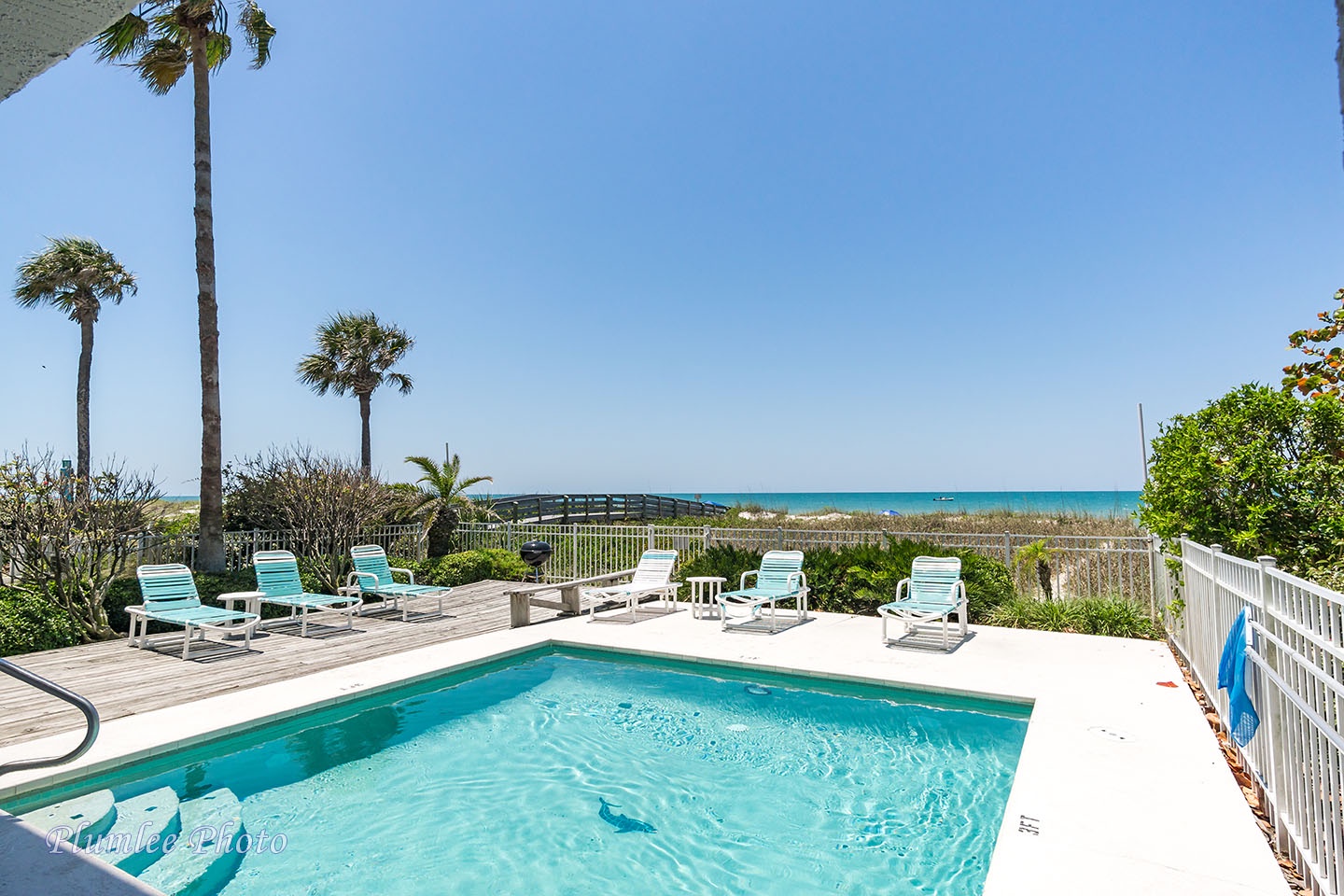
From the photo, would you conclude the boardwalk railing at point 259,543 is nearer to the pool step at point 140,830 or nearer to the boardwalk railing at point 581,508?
the boardwalk railing at point 581,508

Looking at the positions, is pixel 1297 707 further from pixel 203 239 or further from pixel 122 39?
pixel 122 39

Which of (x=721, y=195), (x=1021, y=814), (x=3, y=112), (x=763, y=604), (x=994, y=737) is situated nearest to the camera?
(x=3, y=112)

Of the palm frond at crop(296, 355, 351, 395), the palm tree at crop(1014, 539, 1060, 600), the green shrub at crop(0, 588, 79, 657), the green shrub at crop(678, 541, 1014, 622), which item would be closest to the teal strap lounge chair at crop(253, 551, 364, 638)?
the green shrub at crop(0, 588, 79, 657)

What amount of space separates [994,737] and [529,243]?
594 inches

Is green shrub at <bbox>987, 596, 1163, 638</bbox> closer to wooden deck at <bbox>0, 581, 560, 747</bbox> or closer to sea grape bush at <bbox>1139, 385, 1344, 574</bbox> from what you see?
sea grape bush at <bbox>1139, 385, 1344, 574</bbox>

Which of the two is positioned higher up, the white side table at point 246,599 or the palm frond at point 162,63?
the palm frond at point 162,63

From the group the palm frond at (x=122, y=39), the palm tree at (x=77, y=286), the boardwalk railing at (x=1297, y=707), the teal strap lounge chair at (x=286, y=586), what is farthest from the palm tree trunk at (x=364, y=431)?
the boardwalk railing at (x=1297, y=707)

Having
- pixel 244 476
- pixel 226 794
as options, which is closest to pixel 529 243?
pixel 244 476

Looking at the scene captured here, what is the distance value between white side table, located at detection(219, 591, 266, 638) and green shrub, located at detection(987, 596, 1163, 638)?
9690mm

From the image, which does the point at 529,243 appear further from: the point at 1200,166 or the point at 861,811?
the point at 861,811

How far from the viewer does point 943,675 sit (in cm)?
685

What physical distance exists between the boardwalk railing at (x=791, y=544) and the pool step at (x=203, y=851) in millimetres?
8593

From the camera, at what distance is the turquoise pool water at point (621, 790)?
3918 mm

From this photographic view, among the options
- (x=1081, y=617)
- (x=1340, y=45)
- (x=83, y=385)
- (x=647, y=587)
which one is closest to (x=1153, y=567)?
(x=1081, y=617)
